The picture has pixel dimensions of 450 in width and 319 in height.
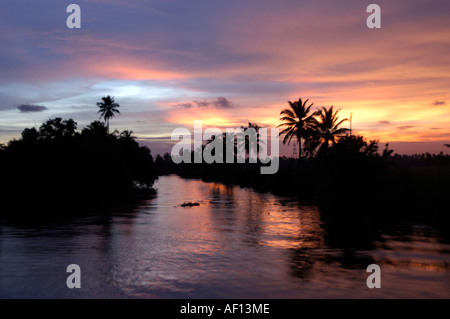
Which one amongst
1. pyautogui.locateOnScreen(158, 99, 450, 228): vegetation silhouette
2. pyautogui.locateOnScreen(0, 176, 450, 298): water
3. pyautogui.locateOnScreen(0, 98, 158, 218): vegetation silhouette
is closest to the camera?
pyautogui.locateOnScreen(0, 176, 450, 298): water

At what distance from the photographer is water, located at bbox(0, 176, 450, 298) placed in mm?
12617

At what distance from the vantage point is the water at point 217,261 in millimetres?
12617

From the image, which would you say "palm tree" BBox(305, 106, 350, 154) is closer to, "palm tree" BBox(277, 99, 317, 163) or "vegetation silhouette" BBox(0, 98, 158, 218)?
"palm tree" BBox(277, 99, 317, 163)

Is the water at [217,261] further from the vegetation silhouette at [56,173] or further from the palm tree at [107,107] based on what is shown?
the palm tree at [107,107]

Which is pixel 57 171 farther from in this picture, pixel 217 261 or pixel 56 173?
pixel 217 261

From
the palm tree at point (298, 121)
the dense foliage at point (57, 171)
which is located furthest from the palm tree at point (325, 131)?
the dense foliage at point (57, 171)

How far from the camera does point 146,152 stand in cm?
7312

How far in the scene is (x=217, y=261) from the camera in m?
16.8

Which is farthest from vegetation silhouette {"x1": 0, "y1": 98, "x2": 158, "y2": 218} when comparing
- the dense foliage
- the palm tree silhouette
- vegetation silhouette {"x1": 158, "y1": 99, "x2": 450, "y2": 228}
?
the palm tree silhouette

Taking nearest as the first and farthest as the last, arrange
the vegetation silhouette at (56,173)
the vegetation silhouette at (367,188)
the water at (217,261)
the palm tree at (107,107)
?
the water at (217,261) → the vegetation silhouette at (367,188) → the vegetation silhouette at (56,173) → the palm tree at (107,107)

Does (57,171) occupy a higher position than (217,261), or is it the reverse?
(57,171)

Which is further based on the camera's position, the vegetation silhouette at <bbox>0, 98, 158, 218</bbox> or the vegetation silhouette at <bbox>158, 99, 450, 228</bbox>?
the vegetation silhouette at <bbox>0, 98, 158, 218</bbox>

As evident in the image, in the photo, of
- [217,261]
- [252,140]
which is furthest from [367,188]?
[252,140]

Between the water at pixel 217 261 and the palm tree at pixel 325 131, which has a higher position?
the palm tree at pixel 325 131
